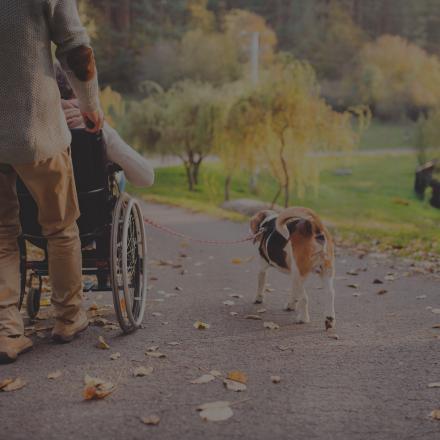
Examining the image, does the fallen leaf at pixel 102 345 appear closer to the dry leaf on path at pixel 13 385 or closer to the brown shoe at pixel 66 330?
the brown shoe at pixel 66 330

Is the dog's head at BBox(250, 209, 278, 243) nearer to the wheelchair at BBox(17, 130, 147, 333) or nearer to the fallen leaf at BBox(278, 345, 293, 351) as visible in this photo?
the wheelchair at BBox(17, 130, 147, 333)

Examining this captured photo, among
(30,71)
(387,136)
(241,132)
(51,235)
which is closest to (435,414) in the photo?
(51,235)

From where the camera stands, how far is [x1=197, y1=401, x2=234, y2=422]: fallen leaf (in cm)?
295

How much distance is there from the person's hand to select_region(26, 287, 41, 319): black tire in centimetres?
147

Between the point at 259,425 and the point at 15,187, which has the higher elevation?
the point at 15,187

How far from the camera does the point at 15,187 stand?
4.04 meters

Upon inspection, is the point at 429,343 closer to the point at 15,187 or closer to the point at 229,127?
the point at 15,187

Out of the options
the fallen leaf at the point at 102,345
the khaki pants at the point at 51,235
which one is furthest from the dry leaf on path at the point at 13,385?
the fallen leaf at the point at 102,345

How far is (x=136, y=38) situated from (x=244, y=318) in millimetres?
52166

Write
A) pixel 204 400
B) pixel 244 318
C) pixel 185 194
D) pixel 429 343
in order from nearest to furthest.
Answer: pixel 204 400 → pixel 429 343 → pixel 244 318 → pixel 185 194

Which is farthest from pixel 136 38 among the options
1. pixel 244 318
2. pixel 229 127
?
pixel 244 318

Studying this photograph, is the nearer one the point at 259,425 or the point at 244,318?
the point at 259,425

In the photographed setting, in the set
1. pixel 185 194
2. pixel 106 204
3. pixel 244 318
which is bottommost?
pixel 185 194

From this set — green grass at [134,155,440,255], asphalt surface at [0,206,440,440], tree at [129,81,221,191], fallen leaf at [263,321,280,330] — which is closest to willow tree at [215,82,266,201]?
green grass at [134,155,440,255]
